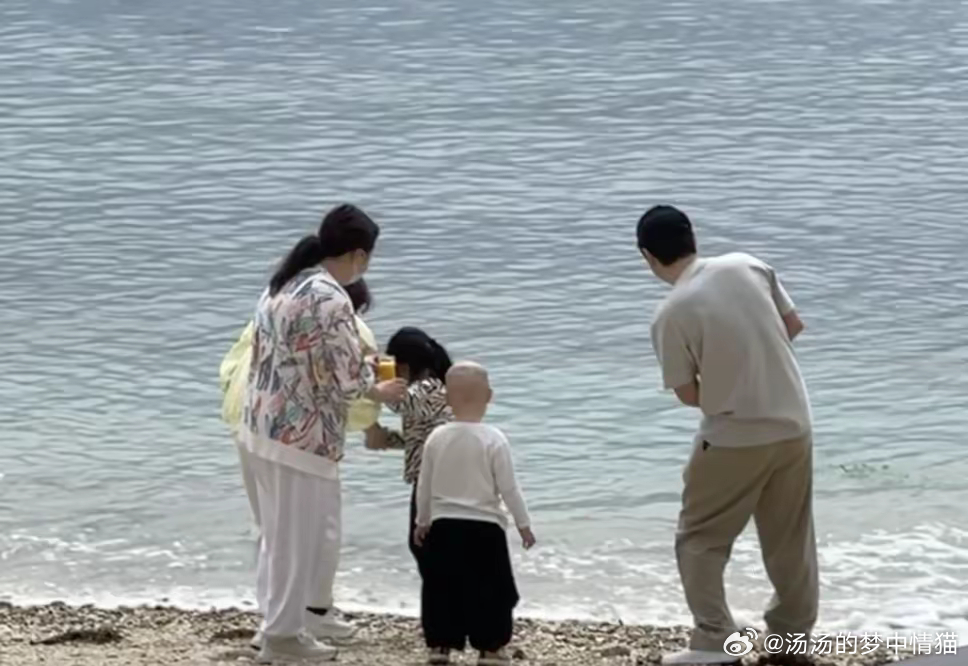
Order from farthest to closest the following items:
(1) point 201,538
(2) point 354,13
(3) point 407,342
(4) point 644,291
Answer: (2) point 354,13 → (4) point 644,291 → (1) point 201,538 → (3) point 407,342

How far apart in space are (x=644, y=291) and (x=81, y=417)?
3549 mm

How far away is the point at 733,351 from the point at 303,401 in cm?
115

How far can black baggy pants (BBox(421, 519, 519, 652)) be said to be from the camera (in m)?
6.17

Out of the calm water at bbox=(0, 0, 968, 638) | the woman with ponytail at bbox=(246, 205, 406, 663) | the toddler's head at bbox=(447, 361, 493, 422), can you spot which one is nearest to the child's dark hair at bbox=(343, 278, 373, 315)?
the woman with ponytail at bbox=(246, 205, 406, 663)

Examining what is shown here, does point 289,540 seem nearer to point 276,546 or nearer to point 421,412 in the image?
point 276,546

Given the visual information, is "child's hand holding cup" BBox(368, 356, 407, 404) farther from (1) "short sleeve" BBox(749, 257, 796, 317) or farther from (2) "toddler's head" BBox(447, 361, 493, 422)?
(1) "short sleeve" BBox(749, 257, 796, 317)

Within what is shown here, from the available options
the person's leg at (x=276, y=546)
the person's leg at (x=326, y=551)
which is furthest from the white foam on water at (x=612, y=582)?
the person's leg at (x=276, y=546)

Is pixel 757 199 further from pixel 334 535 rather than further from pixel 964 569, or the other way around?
pixel 334 535

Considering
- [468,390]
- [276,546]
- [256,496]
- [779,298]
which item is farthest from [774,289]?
[256,496]

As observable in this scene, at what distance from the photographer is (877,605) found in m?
7.65

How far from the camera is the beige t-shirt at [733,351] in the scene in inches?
235

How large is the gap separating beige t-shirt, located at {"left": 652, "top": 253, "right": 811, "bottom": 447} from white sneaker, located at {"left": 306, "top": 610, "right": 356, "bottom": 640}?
1.31 meters

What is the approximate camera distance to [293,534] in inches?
244

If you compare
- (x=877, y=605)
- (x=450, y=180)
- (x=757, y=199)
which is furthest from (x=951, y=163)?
(x=877, y=605)
